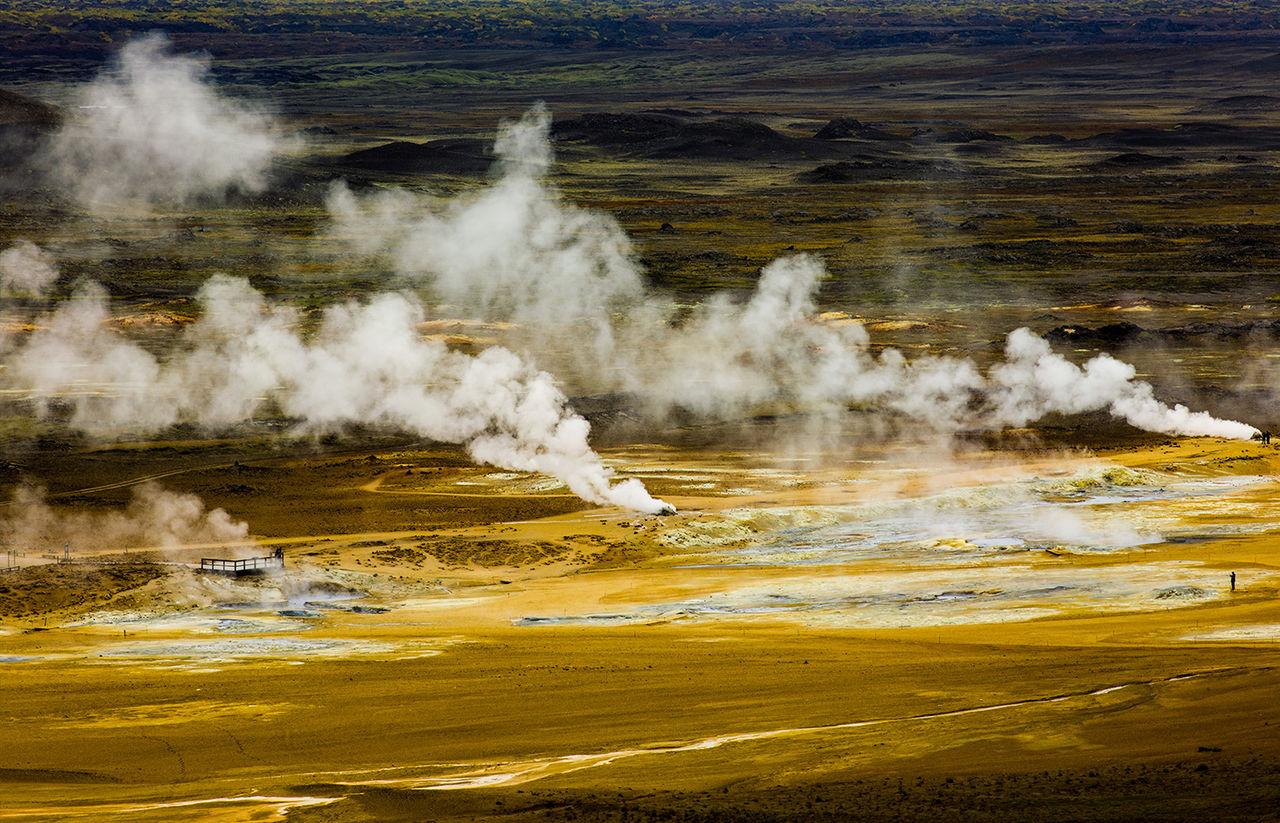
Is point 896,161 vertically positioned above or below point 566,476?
above

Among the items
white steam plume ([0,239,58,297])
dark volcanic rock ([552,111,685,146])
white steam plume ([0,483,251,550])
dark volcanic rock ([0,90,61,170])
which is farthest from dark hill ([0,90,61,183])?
white steam plume ([0,483,251,550])

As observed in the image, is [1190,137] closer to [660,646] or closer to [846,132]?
[846,132]

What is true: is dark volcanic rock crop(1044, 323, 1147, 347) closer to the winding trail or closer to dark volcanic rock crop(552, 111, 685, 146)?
the winding trail

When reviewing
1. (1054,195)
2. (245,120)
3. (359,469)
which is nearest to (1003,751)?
(359,469)

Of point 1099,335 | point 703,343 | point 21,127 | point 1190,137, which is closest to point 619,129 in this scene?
point 1190,137

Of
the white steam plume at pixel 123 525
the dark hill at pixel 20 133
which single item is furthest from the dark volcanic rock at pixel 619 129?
the white steam plume at pixel 123 525

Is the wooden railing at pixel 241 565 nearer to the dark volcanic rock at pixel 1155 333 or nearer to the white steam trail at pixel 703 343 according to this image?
the white steam trail at pixel 703 343

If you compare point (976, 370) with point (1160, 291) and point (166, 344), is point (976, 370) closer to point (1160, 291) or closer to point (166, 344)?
point (1160, 291)
